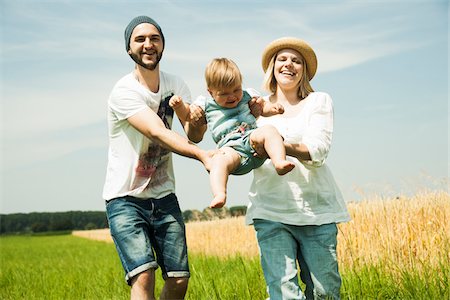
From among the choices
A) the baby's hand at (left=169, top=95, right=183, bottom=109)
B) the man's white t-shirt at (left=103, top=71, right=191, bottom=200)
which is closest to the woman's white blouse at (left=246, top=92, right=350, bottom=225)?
the baby's hand at (left=169, top=95, right=183, bottom=109)

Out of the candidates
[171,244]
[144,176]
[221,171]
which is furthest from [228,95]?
[171,244]

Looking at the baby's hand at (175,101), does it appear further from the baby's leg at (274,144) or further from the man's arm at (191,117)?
the baby's leg at (274,144)

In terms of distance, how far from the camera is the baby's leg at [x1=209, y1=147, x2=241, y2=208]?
3.08 m

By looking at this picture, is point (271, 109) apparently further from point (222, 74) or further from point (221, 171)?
point (221, 171)

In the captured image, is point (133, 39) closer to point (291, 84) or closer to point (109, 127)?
point (109, 127)

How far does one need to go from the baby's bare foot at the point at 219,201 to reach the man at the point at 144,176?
75 cm

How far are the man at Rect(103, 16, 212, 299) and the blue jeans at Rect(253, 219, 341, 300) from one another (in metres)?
0.76

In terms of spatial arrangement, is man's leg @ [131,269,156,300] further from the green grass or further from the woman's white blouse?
the green grass

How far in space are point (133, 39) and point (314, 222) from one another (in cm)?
174

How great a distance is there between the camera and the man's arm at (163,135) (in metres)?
3.40

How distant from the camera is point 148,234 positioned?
3949 millimetres

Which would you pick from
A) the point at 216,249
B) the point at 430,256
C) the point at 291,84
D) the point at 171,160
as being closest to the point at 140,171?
the point at 171,160

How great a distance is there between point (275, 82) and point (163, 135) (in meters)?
0.83

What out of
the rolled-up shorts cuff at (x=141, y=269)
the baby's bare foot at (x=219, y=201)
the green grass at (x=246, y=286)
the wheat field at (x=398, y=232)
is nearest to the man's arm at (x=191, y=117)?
the baby's bare foot at (x=219, y=201)
